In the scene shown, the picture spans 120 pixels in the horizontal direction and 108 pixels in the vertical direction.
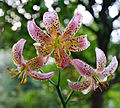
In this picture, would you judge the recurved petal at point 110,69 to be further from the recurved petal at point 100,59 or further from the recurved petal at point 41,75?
the recurved petal at point 41,75

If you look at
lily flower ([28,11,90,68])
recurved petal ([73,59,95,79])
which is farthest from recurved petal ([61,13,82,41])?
recurved petal ([73,59,95,79])

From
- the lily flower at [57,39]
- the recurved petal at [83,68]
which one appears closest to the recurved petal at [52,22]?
the lily flower at [57,39]

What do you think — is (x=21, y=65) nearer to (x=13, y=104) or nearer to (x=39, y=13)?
(x=39, y=13)

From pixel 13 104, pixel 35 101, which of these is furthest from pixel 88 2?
pixel 13 104

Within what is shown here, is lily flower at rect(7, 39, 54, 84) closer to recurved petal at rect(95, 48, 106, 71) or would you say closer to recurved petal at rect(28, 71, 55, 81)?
recurved petal at rect(28, 71, 55, 81)

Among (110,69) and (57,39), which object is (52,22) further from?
(110,69)

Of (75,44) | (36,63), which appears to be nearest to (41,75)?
(36,63)
